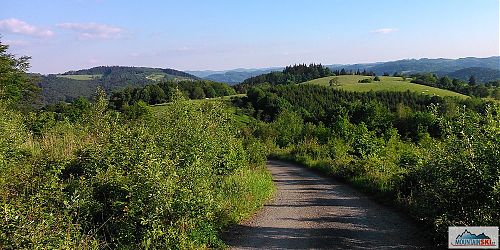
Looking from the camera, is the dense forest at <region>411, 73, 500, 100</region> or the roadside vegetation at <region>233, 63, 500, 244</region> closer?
the roadside vegetation at <region>233, 63, 500, 244</region>

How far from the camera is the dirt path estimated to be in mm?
9914

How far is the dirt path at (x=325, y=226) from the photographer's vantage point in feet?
32.5

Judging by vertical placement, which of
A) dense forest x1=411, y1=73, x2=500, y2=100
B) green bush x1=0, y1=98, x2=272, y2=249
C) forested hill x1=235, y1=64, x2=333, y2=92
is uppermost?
forested hill x1=235, y1=64, x2=333, y2=92

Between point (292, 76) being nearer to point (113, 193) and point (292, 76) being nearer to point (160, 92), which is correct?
point (160, 92)

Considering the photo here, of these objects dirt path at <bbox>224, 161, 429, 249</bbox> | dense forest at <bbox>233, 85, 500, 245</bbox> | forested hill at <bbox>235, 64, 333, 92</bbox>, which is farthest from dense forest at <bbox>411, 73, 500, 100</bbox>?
dirt path at <bbox>224, 161, 429, 249</bbox>

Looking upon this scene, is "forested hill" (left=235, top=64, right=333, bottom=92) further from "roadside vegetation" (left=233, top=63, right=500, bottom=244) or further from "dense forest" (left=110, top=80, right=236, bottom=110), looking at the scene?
"roadside vegetation" (left=233, top=63, right=500, bottom=244)

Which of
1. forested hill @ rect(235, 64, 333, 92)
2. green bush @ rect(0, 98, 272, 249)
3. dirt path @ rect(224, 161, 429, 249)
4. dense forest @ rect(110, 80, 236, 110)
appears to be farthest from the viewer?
forested hill @ rect(235, 64, 333, 92)

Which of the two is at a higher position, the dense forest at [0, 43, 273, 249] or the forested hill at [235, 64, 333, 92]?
the forested hill at [235, 64, 333, 92]

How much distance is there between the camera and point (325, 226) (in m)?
11.6

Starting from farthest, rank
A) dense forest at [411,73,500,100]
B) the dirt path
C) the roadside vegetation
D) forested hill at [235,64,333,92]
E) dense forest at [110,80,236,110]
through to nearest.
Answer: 1. forested hill at [235,64,333,92]
2. dense forest at [411,73,500,100]
3. dense forest at [110,80,236,110]
4. the dirt path
5. the roadside vegetation

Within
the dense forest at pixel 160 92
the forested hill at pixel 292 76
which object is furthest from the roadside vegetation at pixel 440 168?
the forested hill at pixel 292 76

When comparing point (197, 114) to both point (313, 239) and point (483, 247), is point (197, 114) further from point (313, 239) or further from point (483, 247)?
point (483, 247)

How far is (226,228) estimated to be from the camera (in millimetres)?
11594

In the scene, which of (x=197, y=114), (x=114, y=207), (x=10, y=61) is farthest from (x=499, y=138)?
(x=10, y=61)
